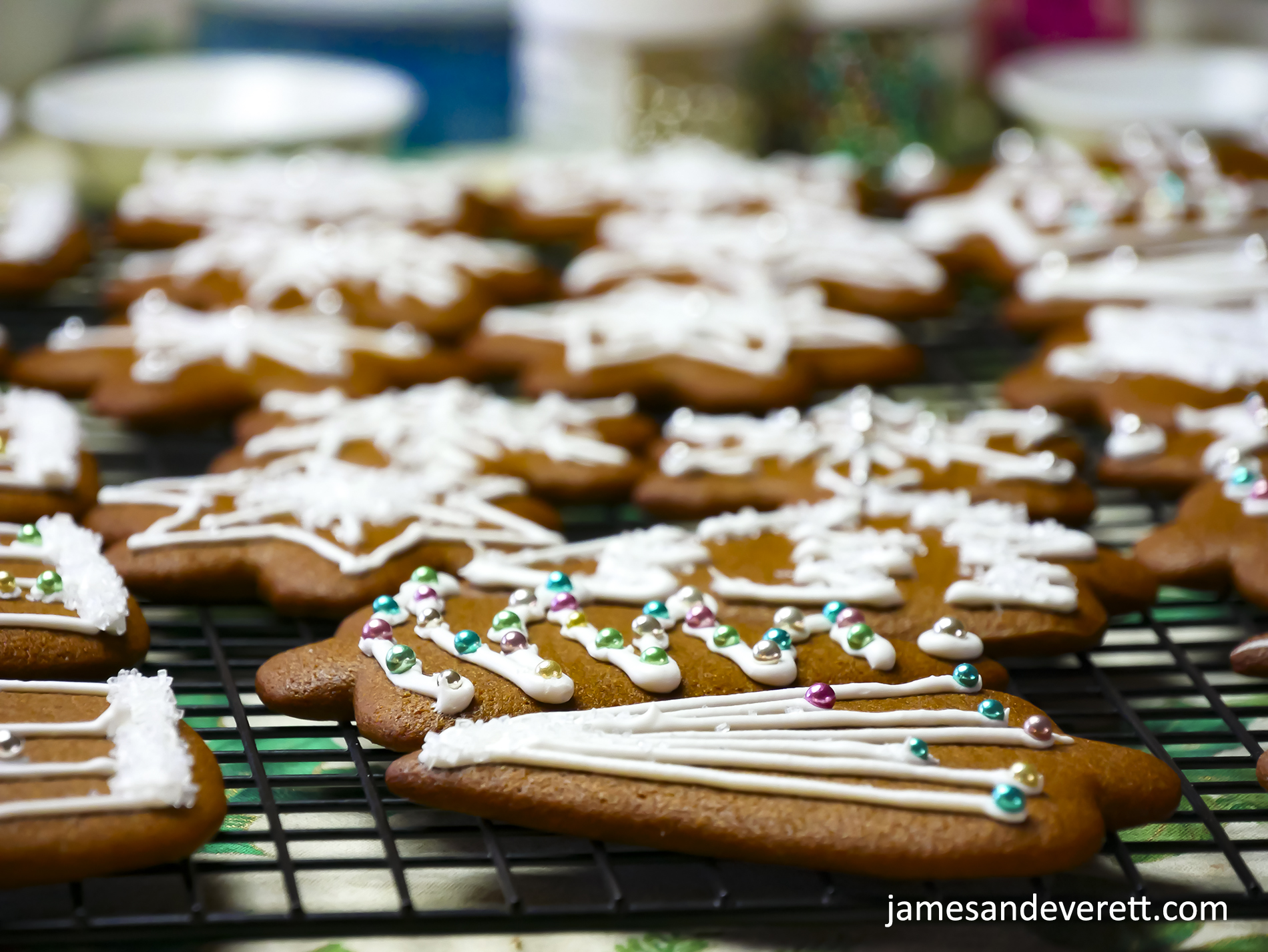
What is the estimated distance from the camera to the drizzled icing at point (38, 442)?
1354 millimetres

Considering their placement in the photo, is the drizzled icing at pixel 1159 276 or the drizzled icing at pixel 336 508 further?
the drizzled icing at pixel 1159 276

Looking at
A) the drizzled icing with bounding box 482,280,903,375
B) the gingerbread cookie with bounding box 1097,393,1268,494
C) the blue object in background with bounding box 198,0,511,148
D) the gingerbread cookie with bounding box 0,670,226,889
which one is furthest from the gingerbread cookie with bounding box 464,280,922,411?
the blue object in background with bounding box 198,0,511,148

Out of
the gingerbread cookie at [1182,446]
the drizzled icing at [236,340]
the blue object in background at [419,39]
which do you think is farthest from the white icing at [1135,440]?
the blue object in background at [419,39]

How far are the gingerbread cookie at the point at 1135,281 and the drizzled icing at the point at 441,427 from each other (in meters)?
0.61

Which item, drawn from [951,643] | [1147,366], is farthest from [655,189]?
[951,643]

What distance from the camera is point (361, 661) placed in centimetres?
111

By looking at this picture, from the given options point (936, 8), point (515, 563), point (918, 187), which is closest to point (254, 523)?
point (515, 563)

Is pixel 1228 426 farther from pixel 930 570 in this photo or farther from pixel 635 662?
pixel 635 662

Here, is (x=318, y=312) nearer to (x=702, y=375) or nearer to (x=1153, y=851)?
(x=702, y=375)

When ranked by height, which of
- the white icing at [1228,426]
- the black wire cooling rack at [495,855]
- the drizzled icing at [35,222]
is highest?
the white icing at [1228,426]

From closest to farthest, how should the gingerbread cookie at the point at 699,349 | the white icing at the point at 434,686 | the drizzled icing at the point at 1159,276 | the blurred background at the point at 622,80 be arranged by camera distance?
1. the white icing at the point at 434,686
2. the gingerbread cookie at the point at 699,349
3. the drizzled icing at the point at 1159,276
4. the blurred background at the point at 622,80

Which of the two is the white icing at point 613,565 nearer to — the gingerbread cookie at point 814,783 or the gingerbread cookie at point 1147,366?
the gingerbread cookie at point 814,783

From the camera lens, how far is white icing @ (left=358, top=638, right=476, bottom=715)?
41.0 inches

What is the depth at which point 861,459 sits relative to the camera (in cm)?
145
